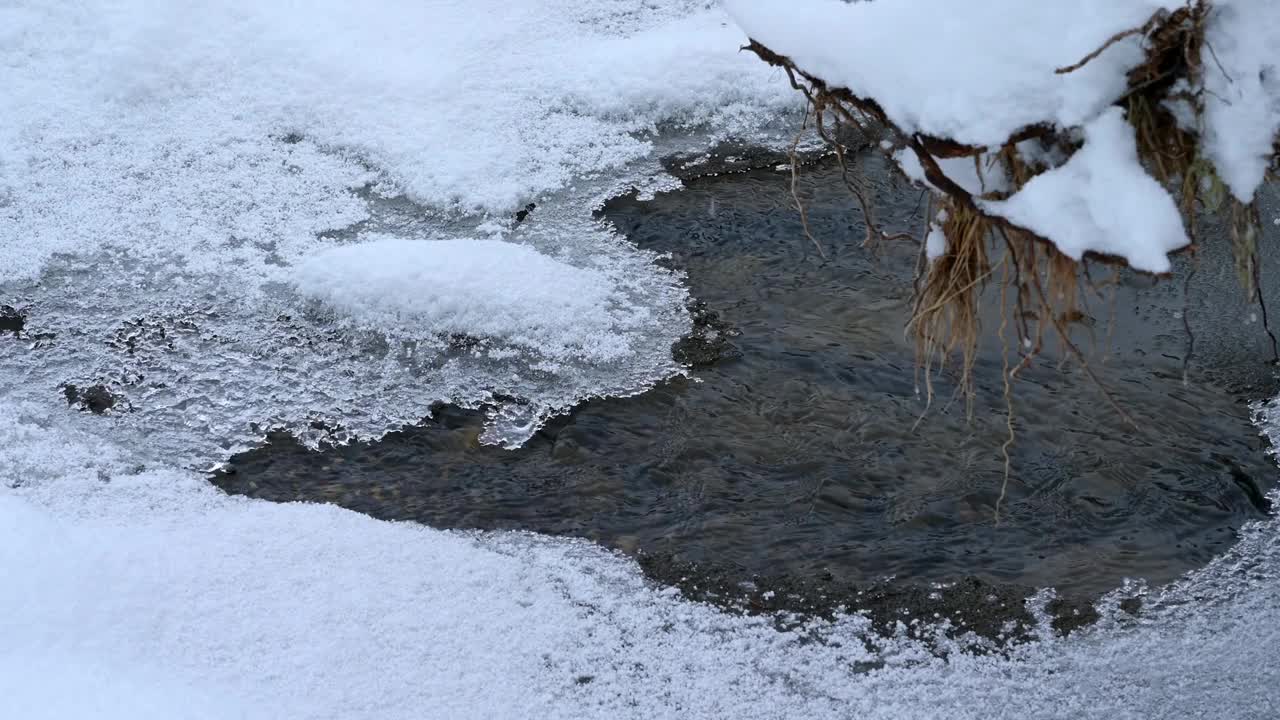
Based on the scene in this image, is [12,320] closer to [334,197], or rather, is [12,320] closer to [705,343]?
[334,197]

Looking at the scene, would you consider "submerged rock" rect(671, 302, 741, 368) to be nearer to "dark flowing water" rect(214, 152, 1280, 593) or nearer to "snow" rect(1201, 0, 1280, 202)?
"dark flowing water" rect(214, 152, 1280, 593)

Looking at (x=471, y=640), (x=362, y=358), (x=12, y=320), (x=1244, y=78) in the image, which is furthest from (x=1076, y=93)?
(x=12, y=320)

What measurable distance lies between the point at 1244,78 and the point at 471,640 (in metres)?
2.66

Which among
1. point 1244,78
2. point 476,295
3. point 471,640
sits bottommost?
point 471,640

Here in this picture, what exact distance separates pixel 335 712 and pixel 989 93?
2.47 meters

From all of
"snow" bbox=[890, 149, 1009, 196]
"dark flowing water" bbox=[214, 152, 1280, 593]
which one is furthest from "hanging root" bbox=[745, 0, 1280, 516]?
"dark flowing water" bbox=[214, 152, 1280, 593]

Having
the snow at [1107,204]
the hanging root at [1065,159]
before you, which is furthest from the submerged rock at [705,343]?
the snow at [1107,204]

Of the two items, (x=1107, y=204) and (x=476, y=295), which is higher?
(x=1107, y=204)

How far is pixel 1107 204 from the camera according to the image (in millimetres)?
2680

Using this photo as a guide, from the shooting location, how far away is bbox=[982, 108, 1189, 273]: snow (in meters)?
2.64

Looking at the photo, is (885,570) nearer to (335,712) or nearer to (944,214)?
(944,214)

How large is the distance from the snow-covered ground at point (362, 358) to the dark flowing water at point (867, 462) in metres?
0.18

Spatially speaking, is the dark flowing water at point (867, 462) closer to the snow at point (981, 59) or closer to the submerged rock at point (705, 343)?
the submerged rock at point (705, 343)

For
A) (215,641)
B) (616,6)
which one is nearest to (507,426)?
(215,641)
